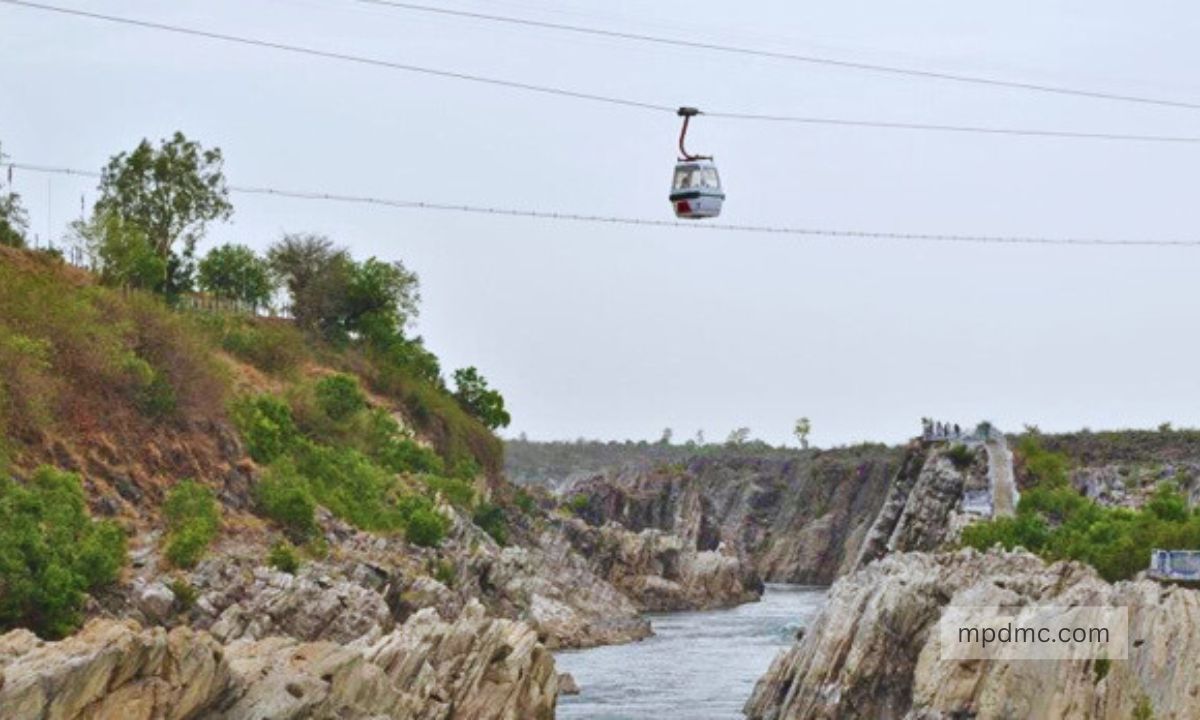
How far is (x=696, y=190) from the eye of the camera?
5703 centimetres

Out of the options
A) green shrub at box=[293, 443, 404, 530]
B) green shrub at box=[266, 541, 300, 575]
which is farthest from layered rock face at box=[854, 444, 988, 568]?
green shrub at box=[266, 541, 300, 575]

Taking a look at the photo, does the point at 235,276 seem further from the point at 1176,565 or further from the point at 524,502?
the point at 1176,565

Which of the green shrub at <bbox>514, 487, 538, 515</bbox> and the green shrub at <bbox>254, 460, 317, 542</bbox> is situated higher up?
the green shrub at <bbox>514, 487, 538, 515</bbox>

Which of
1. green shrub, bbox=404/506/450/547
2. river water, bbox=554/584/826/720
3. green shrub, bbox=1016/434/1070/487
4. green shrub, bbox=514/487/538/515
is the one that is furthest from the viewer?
green shrub, bbox=514/487/538/515

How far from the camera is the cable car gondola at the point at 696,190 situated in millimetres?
57094

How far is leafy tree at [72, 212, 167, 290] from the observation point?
109562 millimetres

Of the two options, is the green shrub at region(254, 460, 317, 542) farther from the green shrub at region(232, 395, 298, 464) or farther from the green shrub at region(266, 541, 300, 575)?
the green shrub at region(232, 395, 298, 464)

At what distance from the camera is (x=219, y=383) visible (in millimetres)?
100062

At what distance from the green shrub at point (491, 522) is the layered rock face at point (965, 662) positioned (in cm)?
3270

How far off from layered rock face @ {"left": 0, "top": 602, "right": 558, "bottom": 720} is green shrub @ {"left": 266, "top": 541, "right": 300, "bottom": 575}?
1363cm

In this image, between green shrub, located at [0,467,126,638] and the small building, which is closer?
the small building

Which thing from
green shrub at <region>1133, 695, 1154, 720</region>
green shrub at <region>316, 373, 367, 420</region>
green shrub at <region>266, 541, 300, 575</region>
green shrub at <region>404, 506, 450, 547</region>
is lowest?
green shrub at <region>1133, 695, 1154, 720</region>

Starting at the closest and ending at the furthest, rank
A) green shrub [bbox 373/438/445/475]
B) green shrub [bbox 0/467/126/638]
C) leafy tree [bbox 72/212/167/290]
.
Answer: green shrub [bbox 0/467/126/638]
leafy tree [bbox 72/212/167/290]
green shrub [bbox 373/438/445/475]

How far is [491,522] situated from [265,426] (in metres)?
21.7
